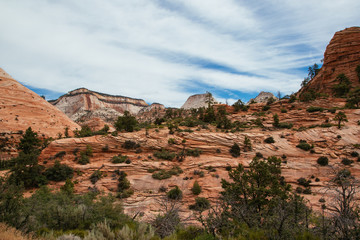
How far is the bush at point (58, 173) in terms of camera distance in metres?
22.5

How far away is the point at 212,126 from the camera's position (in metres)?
35.1

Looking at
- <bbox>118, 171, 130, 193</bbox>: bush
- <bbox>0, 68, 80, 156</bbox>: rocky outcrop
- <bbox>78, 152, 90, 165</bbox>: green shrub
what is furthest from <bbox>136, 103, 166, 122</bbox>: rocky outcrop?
<bbox>118, 171, 130, 193</bbox>: bush

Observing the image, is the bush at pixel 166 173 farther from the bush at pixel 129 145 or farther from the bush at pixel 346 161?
the bush at pixel 346 161

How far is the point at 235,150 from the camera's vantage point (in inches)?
1025

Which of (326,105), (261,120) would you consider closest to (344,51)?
(326,105)

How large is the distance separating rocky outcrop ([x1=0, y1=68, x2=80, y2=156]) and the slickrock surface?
2568 cm

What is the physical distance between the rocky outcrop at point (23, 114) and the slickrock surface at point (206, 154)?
2568 centimetres

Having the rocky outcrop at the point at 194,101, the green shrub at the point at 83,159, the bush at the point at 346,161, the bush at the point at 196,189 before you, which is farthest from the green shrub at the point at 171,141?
the rocky outcrop at the point at 194,101

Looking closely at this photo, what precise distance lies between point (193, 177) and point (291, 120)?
23796 millimetres

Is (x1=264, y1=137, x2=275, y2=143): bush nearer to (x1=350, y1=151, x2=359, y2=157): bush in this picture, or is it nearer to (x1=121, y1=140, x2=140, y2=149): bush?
(x1=350, y1=151, x2=359, y2=157): bush

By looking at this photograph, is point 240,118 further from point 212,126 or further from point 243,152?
point 243,152

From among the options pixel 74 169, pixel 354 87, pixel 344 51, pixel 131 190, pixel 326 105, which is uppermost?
pixel 344 51

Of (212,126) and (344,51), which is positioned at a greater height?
(344,51)

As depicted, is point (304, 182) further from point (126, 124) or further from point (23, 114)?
point (23, 114)
